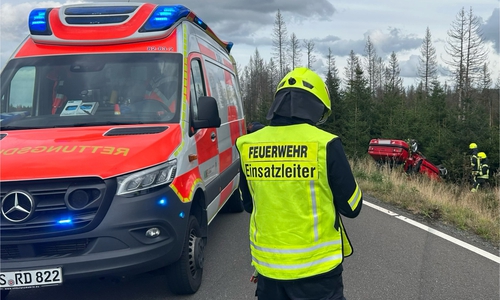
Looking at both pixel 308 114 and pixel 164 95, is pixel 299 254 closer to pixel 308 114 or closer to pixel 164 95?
pixel 308 114

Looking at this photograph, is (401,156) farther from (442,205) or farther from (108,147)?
(108,147)

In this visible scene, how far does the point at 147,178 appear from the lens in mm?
3248

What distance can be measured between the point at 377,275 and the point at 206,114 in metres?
2.33

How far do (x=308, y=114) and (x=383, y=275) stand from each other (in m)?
2.71

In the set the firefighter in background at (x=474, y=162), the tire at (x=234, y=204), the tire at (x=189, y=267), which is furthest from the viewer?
the firefighter in background at (x=474, y=162)

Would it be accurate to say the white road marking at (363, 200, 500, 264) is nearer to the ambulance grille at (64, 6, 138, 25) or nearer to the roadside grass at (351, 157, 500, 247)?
the roadside grass at (351, 157, 500, 247)

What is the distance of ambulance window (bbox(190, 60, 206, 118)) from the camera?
426cm

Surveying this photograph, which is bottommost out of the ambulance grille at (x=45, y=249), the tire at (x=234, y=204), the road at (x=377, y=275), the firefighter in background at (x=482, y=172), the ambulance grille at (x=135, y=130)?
the firefighter in background at (x=482, y=172)

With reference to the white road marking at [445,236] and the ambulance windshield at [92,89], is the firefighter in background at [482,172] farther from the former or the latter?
the ambulance windshield at [92,89]

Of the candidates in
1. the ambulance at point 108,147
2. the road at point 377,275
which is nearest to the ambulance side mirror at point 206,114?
the ambulance at point 108,147

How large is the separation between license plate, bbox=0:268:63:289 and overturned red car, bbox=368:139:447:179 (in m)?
11.5

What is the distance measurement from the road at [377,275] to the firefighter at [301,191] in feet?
5.64

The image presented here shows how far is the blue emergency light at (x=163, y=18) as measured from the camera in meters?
4.27

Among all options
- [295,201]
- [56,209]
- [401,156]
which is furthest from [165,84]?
[401,156]
